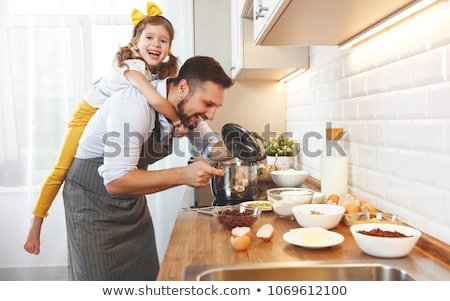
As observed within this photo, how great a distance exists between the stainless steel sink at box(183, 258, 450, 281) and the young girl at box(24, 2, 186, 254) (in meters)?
0.65

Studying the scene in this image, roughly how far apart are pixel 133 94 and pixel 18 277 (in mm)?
1650

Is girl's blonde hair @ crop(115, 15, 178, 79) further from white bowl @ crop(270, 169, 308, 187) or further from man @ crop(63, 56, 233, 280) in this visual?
white bowl @ crop(270, 169, 308, 187)

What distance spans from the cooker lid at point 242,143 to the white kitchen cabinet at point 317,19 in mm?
309

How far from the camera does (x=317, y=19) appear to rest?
3.37 feet

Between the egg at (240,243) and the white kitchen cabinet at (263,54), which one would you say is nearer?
the egg at (240,243)

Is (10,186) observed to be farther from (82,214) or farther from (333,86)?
(333,86)

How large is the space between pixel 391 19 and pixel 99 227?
→ 38.2 inches

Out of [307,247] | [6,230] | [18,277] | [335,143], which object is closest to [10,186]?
[6,230]

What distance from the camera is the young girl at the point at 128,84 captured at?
4.62ft

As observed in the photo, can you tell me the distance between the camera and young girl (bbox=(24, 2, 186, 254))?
1408 mm

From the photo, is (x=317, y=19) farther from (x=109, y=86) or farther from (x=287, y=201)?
(x=109, y=86)

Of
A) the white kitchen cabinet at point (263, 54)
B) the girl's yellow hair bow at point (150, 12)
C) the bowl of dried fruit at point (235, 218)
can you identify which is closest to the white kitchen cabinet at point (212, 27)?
the white kitchen cabinet at point (263, 54)
